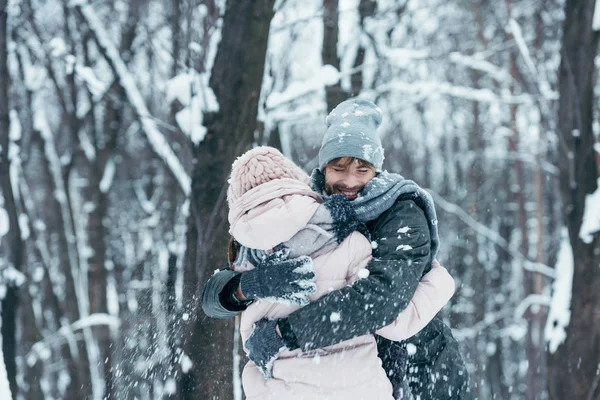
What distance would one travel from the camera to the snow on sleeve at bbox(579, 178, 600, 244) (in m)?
5.73

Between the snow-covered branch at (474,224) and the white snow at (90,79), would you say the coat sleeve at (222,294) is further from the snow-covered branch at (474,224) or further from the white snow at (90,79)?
the snow-covered branch at (474,224)

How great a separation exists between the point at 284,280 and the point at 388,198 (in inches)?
16.9

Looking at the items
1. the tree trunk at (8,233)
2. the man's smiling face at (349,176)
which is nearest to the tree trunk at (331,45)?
the tree trunk at (8,233)

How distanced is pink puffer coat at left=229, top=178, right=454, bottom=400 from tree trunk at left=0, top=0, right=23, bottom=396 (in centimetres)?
481

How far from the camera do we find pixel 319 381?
2209mm

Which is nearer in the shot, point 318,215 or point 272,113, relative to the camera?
point 318,215

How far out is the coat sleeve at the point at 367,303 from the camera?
2.15 meters

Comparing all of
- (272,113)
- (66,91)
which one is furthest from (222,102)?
(66,91)

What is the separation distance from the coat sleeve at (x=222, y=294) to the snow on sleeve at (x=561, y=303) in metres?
4.07

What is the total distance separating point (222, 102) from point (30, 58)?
778cm

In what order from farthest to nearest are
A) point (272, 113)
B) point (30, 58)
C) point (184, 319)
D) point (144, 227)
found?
point (144, 227), point (30, 58), point (272, 113), point (184, 319)

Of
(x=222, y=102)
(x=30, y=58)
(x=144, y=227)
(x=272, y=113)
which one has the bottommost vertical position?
(x=144, y=227)

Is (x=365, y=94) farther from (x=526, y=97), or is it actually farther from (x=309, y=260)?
(x=309, y=260)

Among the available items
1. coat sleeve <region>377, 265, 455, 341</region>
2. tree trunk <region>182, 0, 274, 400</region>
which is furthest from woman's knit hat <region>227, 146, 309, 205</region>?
tree trunk <region>182, 0, 274, 400</region>
